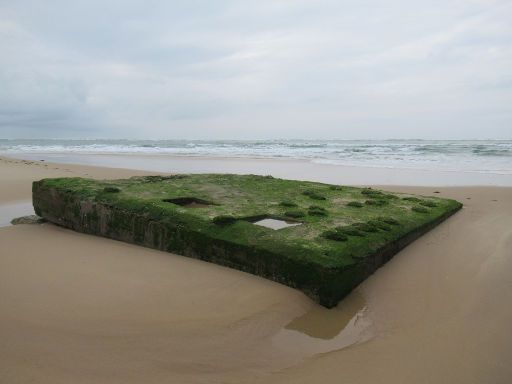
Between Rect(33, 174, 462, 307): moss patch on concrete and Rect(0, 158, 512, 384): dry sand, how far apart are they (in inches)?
7.1

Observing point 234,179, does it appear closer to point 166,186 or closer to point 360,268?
point 166,186

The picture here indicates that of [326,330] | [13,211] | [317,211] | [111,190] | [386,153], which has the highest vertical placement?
[386,153]

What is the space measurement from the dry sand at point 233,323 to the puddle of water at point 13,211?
2558 millimetres

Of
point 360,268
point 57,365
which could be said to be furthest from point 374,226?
point 57,365

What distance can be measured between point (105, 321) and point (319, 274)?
182 cm

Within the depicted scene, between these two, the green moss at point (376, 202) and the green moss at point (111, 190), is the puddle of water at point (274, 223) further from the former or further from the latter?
the green moss at point (111, 190)

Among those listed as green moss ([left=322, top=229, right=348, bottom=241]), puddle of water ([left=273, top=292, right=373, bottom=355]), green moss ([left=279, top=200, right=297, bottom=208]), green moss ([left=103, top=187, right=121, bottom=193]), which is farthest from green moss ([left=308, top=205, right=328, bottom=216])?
green moss ([left=103, top=187, right=121, bottom=193])

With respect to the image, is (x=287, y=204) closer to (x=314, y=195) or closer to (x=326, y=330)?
(x=314, y=195)

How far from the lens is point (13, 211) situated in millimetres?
8047

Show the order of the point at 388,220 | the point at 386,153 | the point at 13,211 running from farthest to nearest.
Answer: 1. the point at 386,153
2. the point at 13,211
3. the point at 388,220

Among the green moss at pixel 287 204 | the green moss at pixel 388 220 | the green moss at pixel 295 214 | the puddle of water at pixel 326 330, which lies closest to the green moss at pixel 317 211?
the green moss at pixel 295 214

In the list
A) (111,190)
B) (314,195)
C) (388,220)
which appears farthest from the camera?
(314,195)

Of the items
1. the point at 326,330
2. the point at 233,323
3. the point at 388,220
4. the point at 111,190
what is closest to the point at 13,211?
the point at 111,190

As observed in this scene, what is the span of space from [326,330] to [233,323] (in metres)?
0.75
